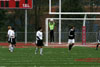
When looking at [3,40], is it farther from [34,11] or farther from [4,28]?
[34,11]

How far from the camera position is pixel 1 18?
45750 millimetres

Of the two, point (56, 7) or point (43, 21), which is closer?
point (56, 7)

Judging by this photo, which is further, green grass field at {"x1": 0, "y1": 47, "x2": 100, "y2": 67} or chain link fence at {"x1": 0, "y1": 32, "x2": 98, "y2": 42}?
chain link fence at {"x1": 0, "y1": 32, "x2": 98, "y2": 42}

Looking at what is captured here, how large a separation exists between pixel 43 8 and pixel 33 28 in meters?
8.85

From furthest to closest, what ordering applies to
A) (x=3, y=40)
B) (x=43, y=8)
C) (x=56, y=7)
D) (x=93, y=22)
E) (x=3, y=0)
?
(x=43, y=8) < (x=56, y=7) < (x=3, y=40) < (x=93, y=22) < (x=3, y=0)

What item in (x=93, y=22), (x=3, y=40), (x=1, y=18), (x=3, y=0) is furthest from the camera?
(x=1, y=18)

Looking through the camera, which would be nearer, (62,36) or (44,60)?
(44,60)

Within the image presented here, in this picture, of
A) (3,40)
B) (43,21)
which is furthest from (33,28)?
(43,21)

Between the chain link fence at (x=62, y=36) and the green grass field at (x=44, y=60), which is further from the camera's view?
the chain link fence at (x=62, y=36)

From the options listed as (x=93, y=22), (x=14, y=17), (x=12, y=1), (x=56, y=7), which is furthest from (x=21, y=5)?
(x=14, y=17)

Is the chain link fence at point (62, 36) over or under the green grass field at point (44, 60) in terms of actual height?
under

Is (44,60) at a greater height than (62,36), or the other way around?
(44,60)

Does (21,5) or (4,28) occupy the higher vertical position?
(21,5)

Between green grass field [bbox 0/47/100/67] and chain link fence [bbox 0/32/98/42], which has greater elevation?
green grass field [bbox 0/47/100/67]
